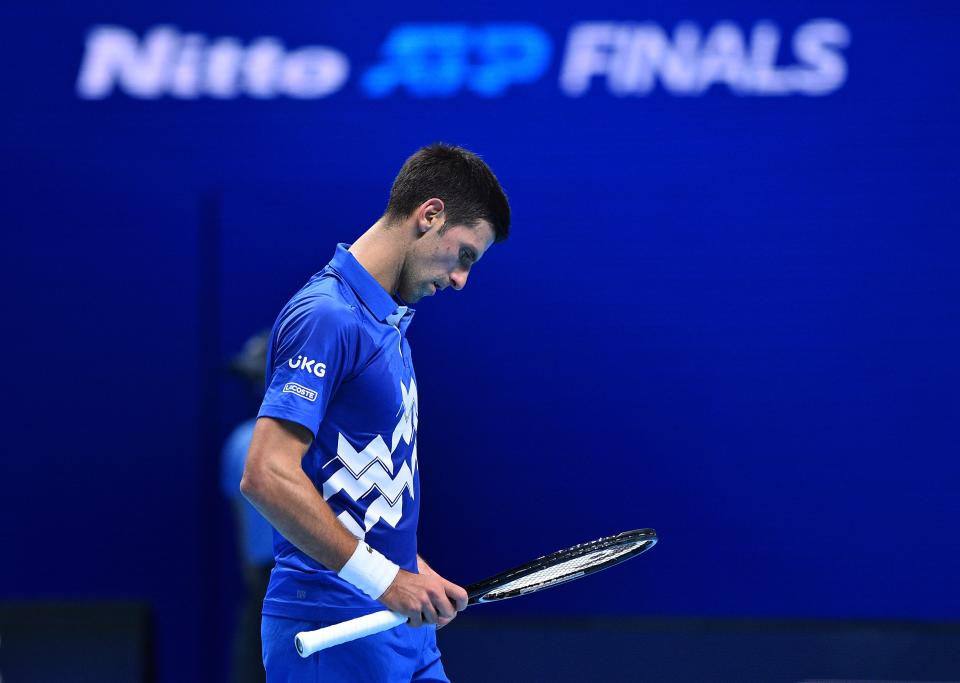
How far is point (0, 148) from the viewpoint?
13.9 ft

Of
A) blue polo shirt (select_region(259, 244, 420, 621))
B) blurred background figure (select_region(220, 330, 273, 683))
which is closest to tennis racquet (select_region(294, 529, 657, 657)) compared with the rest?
blue polo shirt (select_region(259, 244, 420, 621))

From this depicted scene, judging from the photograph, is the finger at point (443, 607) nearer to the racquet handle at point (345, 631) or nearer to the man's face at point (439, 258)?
the racquet handle at point (345, 631)

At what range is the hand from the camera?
7.01ft

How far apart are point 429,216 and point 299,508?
0.65 metres

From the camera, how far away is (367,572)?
2121mm

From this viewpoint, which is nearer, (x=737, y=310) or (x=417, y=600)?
(x=417, y=600)

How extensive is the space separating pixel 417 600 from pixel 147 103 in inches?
105

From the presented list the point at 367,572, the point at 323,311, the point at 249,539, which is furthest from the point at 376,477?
the point at 249,539

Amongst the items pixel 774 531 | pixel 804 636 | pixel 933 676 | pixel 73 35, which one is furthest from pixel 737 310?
pixel 73 35

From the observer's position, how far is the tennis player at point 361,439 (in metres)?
2.06

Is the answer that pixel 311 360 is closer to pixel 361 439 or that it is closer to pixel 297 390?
pixel 297 390

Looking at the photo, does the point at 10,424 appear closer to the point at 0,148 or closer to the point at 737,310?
the point at 0,148

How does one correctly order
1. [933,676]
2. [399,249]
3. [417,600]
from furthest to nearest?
[933,676], [399,249], [417,600]

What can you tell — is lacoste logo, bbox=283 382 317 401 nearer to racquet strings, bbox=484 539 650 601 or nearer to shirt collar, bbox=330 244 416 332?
shirt collar, bbox=330 244 416 332
